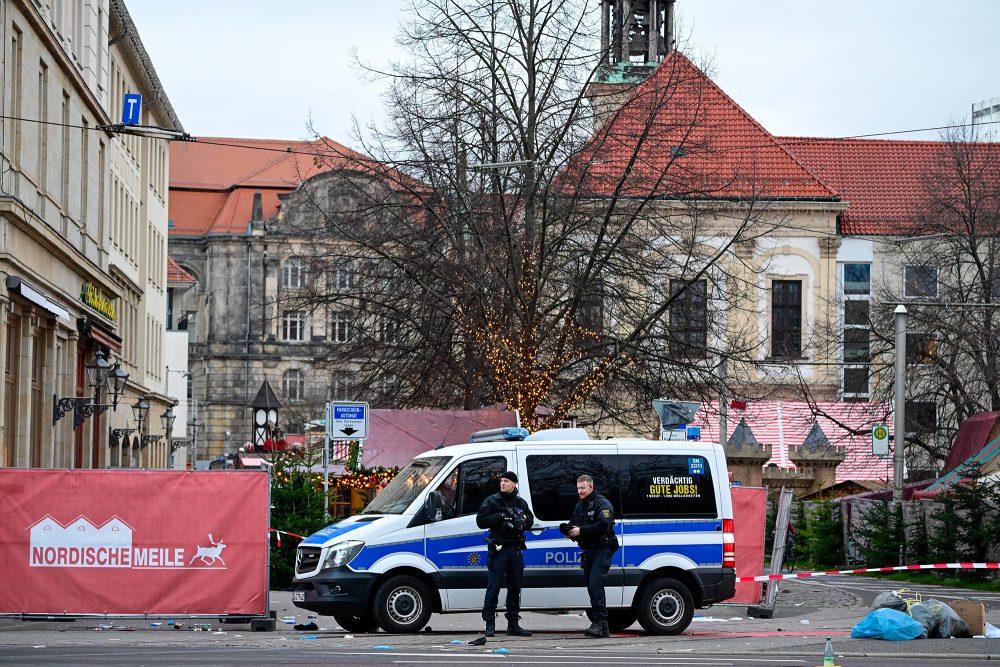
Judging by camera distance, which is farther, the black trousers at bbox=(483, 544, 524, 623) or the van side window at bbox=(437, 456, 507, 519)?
the van side window at bbox=(437, 456, 507, 519)

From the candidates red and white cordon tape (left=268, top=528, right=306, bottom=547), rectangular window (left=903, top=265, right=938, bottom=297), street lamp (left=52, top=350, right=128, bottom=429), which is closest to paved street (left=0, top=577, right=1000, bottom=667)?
red and white cordon tape (left=268, top=528, right=306, bottom=547)

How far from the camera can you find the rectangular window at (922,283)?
5539 cm

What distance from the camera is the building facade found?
29.7m

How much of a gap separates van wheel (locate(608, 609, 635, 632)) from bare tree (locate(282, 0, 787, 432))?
12.9 meters

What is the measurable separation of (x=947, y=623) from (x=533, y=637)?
4475mm

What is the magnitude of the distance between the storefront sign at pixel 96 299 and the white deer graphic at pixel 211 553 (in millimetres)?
18982

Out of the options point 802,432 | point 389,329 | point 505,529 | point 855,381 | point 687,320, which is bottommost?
point 505,529

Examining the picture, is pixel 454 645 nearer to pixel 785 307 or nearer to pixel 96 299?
pixel 96 299

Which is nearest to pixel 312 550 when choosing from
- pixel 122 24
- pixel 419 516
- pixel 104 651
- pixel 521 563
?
pixel 419 516

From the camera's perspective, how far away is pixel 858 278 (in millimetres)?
73188

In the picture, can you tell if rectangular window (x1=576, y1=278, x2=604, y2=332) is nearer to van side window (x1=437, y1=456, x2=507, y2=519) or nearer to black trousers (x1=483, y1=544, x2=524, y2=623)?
van side window (x1=437, y1=456, x2=507, y2=519)

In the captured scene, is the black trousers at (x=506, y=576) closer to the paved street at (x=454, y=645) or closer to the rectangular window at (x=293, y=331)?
the paved street at (x=454, y=645)

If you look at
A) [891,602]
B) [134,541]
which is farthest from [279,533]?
[891,602]

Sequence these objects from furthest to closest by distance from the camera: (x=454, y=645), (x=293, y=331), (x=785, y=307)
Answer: (x=293, y=331) < (x=785, y=307) < (x=454, y=645)
